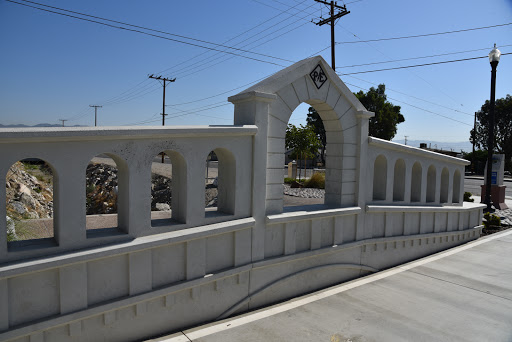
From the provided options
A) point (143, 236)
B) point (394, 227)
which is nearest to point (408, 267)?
point (394, 227)

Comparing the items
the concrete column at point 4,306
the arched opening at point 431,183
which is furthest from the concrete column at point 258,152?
the arched opening at point 431,183

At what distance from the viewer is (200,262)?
17.0 ft

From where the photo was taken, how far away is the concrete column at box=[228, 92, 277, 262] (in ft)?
18.9

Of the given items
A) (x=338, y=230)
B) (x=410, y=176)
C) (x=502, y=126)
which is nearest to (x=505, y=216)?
(x=410, y=176)

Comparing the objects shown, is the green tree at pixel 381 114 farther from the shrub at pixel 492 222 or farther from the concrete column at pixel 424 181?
the concrete column at pixel 424 181

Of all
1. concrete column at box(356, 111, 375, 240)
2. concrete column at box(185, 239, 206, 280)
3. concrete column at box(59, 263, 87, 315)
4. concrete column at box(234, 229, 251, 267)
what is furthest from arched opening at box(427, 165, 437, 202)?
concrete column at box(59, 263, 87, 315)

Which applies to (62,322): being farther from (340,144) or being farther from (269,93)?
(340,144)

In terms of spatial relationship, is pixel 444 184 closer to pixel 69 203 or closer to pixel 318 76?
pixel 318 76

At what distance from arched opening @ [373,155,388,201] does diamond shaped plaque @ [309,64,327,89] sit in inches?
98.1

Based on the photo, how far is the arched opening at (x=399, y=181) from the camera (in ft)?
28.2

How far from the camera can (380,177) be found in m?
8.26

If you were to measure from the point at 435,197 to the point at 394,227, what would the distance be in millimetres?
2045

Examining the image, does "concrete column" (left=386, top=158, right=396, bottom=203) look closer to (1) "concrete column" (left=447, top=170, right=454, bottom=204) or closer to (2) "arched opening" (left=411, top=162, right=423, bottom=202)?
(2) "arched opening" (left=411, top=162, right=423, bottom=202)

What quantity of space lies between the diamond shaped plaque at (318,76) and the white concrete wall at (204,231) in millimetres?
103
